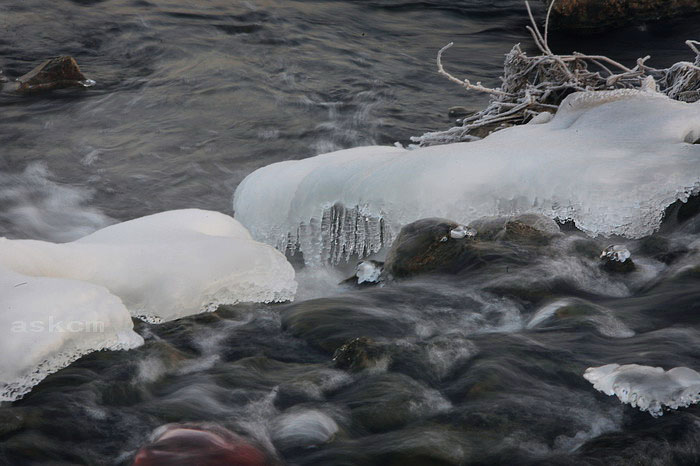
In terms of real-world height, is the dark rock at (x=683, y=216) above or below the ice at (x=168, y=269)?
above

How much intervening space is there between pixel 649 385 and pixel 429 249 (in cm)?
159

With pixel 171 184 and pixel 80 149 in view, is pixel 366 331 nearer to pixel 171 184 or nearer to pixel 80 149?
pixel 171 184

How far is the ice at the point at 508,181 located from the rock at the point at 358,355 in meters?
1.45

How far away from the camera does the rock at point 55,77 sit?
30.9 feet

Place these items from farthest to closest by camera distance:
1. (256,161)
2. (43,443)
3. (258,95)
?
1. (258,95)
2. (256,161)
3. (43,443)

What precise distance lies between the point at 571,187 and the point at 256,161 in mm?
4186

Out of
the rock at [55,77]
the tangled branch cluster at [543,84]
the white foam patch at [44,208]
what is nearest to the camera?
the tangled branch cluster at [543,84]

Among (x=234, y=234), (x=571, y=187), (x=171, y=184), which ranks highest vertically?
(x=571, y=187)

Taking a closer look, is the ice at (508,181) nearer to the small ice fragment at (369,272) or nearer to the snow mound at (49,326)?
the small ice fragment at (369,272)

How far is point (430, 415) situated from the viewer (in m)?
2.94

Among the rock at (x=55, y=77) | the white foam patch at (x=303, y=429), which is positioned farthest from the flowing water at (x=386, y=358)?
the rock at (x=55, y=77)

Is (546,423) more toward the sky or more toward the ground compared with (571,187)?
more toward the ground

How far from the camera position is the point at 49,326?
3186 millimetres

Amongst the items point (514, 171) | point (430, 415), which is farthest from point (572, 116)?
point (430, 415)
